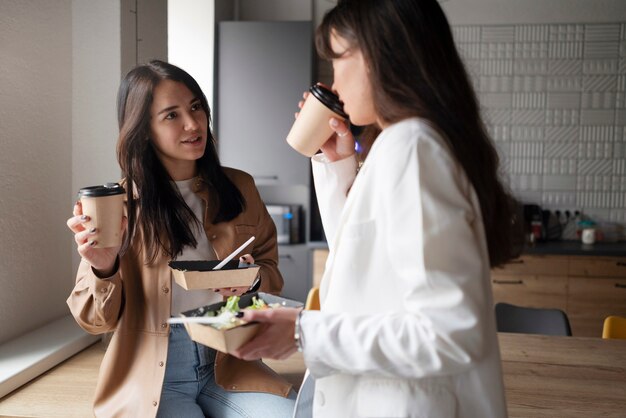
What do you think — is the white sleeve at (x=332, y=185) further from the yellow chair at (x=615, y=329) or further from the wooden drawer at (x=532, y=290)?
the wooden drawer at (x=532, y=290)

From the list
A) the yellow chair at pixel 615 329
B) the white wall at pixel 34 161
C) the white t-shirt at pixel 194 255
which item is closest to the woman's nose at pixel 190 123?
the white t-shirt at pixel 194 255

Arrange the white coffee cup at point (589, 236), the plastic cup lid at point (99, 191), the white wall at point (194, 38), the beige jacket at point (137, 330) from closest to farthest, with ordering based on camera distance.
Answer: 1. the plastic cup lid at point (99, 191)
2. the beige jacket at point (137, 330)
3. the white coffee cup at point (589, 236)
4. the white wall at point (194, 38)

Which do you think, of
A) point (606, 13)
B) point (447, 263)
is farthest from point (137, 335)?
point (606, 13)

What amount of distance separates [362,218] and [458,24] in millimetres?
4174

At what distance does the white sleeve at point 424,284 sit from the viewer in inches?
36.7

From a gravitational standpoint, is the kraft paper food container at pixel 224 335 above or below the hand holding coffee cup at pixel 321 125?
below

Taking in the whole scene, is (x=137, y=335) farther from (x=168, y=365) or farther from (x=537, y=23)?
(x=537, y=23)

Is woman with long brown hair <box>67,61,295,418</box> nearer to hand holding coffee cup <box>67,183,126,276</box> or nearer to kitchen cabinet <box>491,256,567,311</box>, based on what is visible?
hand holding coffee cup <box>67,183,126,276</box>

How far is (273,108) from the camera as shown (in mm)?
4645

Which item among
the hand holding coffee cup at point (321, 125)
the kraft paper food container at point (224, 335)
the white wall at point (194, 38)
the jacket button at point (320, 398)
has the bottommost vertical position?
the jacket button at point (320, 398)

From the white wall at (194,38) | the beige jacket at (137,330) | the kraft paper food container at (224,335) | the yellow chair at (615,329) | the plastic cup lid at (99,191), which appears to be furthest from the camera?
the white wall at (194,38)

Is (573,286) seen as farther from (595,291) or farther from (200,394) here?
(200,394)

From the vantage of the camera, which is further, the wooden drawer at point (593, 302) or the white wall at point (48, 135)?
the wooden drawer at point (593, 302)

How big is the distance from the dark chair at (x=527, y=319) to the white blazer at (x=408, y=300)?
6.26ft
